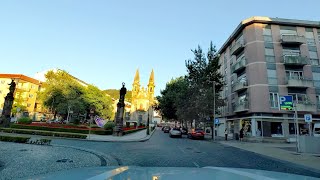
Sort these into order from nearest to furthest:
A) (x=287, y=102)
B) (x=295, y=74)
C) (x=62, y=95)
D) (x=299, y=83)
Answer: (x=287, y=102)
(x=299, y=83)
(x=295, y=74)
(x=62, y=95)

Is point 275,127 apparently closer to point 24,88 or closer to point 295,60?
point 295,60

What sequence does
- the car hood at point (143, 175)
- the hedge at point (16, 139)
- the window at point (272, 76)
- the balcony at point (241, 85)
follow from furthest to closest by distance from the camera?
1. the balcony at point (241, 85)
2. the window at point (272, 76)
3. the hedge at point (16, 139)
4. the car hood at point (143, 175)

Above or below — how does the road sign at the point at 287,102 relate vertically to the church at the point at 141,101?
below

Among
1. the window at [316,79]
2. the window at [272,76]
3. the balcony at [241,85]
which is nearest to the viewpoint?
the window at [272,76]

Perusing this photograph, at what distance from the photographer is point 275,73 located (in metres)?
31.9

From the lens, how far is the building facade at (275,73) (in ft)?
99.1

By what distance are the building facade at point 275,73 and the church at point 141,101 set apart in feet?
214

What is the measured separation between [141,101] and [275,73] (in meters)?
73.2

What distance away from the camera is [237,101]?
36344 millimetres

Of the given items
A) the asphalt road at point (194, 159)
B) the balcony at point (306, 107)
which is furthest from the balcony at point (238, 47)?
the asphalt road at point (194, 159)

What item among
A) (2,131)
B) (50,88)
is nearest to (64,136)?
(2,131)

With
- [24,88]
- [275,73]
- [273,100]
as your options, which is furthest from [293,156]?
[24,88]

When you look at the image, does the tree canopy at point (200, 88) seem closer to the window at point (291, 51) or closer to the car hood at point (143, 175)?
the window at point (291, 51)

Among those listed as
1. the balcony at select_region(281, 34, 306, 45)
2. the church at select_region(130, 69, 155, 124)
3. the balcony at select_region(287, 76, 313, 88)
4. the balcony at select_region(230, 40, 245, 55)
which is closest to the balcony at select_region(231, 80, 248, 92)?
the balcony at select_region(230, 40, 245, 55)
